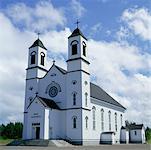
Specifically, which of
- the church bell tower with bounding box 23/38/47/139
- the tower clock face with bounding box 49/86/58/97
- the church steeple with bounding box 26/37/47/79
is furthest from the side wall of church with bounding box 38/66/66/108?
the church steeple with bounding box 26/37/47/79

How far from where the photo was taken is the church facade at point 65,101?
37906 mm

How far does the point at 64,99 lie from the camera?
40.3 m

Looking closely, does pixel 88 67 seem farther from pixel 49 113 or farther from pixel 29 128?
pixel 29 128

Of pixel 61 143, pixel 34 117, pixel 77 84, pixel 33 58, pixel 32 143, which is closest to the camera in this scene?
pixel 32 143

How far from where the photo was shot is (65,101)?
1578 inches

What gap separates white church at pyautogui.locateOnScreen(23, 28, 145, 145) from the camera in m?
37.9

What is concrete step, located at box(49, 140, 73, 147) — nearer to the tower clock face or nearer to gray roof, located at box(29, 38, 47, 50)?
the tower clock face

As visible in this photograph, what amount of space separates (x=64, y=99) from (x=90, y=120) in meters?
4.99

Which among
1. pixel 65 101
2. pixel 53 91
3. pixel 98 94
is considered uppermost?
pixel 98 94

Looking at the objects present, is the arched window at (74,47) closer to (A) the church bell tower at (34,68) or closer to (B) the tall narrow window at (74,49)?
(B) the tall narrow window at (74,49)

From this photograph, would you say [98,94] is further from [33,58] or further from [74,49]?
[33,58]

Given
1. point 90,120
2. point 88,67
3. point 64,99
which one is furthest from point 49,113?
point 88,67

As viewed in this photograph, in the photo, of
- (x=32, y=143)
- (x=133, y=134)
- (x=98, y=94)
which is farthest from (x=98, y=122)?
(x=133, y=134)

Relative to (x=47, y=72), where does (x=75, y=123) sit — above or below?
below
